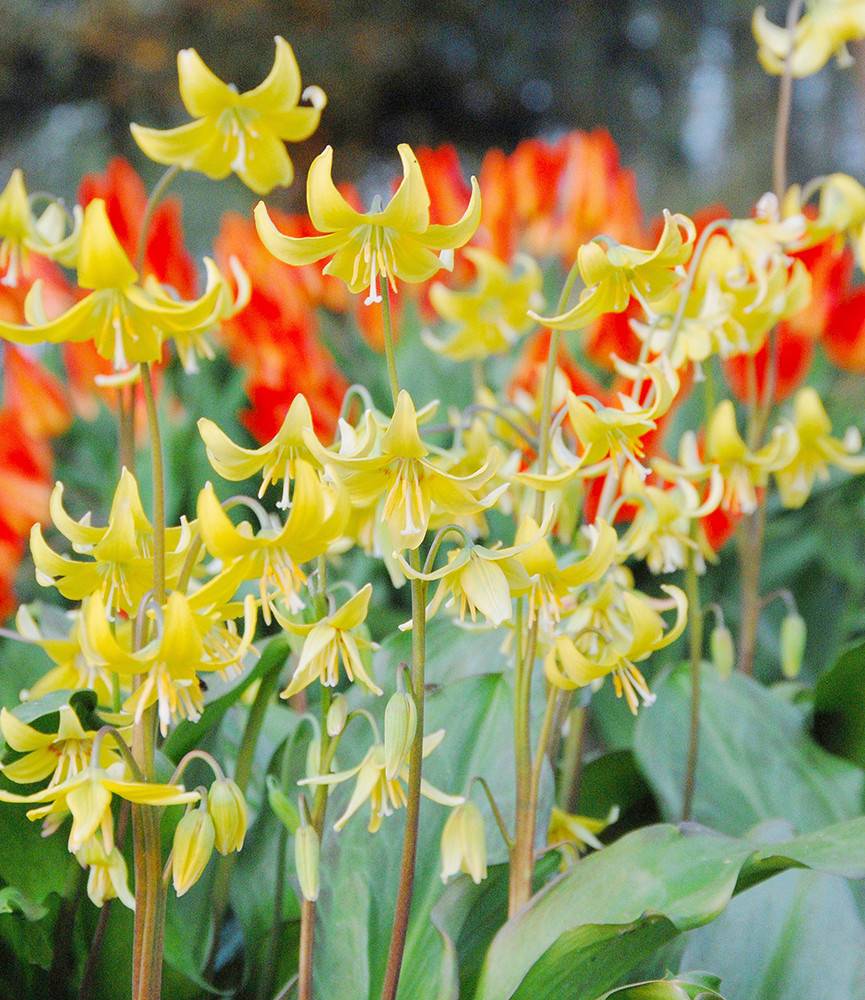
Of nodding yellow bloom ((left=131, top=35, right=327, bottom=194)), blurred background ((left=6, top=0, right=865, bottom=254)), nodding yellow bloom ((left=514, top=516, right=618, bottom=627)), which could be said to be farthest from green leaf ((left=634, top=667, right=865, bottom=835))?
blurred background ((left=6, top=0, right=865, bottom=254))

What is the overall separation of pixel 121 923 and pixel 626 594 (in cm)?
48

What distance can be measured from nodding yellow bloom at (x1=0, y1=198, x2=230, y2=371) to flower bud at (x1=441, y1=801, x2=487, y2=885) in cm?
38

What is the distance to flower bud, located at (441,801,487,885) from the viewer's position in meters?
0.83

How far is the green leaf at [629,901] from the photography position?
30.8 inches

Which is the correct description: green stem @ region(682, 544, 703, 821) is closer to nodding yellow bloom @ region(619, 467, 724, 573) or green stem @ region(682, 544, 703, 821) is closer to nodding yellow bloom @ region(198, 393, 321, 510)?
nodding yellow bloom @ region(619, 467, 724, 573)

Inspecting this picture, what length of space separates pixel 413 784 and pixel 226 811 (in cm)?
12

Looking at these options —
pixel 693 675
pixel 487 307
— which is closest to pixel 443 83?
pixel 487 307

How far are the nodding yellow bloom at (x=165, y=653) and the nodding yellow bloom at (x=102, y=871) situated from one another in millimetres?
82

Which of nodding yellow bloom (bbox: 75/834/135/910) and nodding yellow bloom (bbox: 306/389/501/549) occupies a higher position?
nodding yellow bloom (bbox: 306/389/501/549)

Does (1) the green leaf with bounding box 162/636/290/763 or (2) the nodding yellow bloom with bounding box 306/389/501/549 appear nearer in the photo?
(2) the nodding yellow bloom with bounding box 306/389/501/549

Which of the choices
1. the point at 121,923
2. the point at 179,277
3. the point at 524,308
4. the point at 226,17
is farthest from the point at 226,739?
the point at 226,17

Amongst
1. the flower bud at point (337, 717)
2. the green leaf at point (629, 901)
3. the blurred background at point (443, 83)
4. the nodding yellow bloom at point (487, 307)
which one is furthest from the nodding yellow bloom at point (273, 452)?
the blurred background at point (443, 83)

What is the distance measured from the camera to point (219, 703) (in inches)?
38.3

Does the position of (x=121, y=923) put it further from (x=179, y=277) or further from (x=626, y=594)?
(x=179, y=277)
